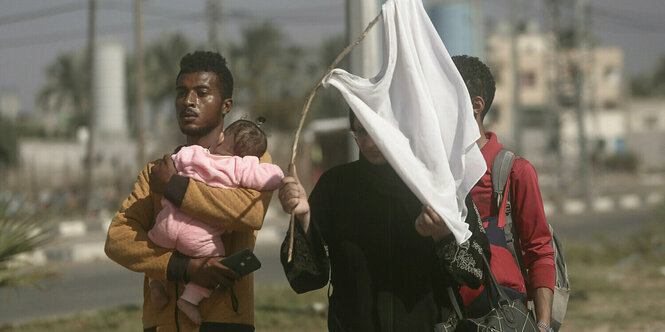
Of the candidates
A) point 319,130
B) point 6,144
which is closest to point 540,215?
point 319,130

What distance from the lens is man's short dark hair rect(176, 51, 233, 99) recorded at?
9.96 feet

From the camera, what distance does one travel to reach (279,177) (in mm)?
2861

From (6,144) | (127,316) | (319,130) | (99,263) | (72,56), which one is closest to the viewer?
(127,316)

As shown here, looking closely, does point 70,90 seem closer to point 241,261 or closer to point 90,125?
point 90,125

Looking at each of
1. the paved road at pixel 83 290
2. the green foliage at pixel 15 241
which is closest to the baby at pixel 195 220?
the green foliage at pixel 15 241

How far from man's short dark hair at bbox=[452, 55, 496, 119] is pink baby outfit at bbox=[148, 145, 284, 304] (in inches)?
29.5

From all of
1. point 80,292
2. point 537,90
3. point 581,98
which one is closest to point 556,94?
point 581,98

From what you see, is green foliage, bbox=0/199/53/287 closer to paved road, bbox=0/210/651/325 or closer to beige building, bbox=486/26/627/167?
paved road, bbox=0/210/651/325

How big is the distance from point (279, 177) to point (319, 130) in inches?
921

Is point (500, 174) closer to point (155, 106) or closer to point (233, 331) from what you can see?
point (233, 331)

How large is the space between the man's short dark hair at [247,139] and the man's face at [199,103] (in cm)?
7

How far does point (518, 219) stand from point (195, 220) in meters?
1.09

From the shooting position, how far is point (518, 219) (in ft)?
10.2

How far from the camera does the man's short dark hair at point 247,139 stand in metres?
2.91
